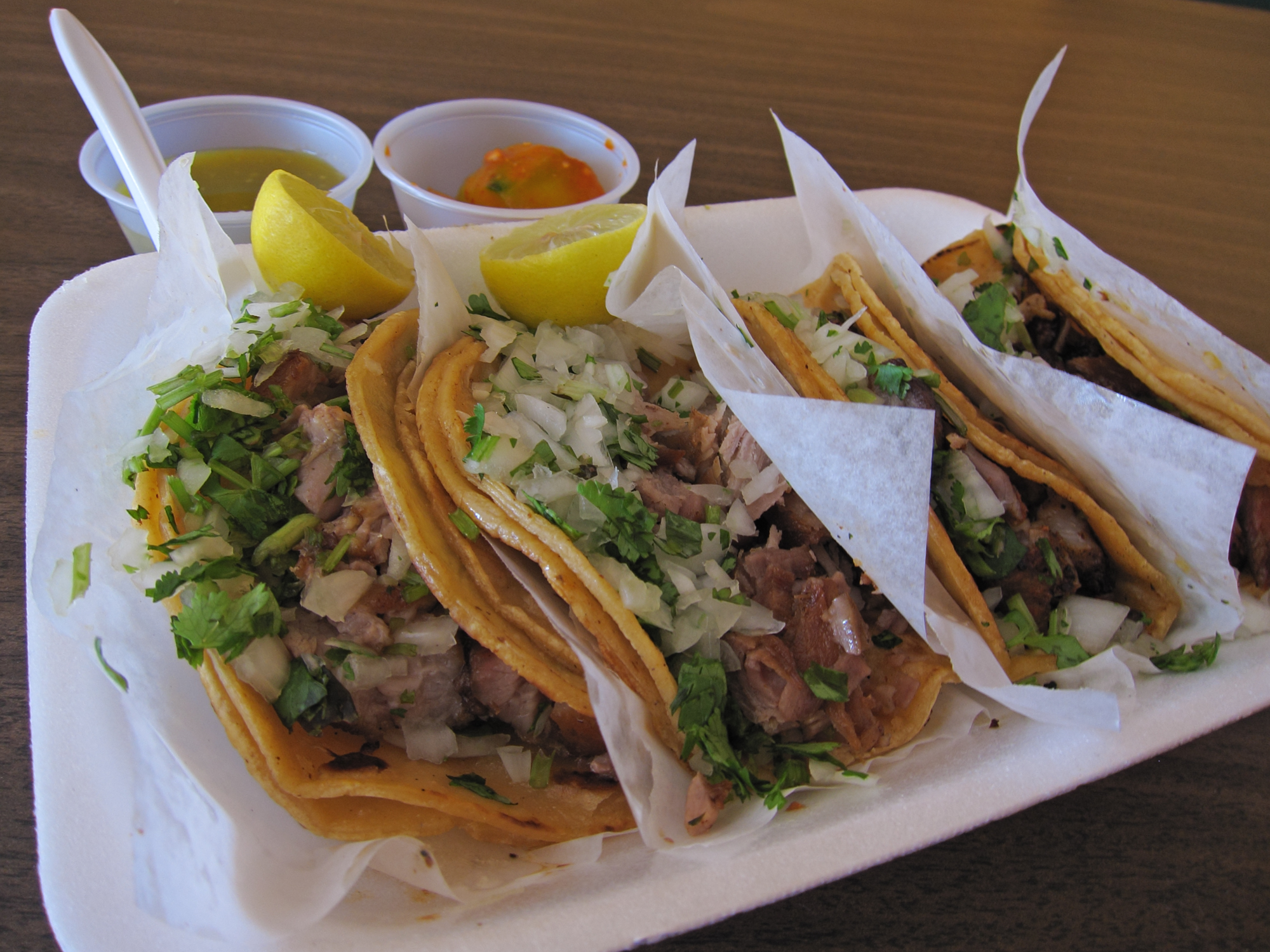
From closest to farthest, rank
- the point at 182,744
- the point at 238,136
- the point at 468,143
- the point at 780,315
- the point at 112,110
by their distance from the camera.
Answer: the point at 182,744, the point at 780,315, the point at 112,110, the point at 238,136, the point at 468,143

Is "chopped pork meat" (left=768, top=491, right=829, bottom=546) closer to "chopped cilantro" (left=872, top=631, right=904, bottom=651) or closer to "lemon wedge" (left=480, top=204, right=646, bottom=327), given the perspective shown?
"chopped cilantro" (left=872, top=631, right=904, bottom=651)

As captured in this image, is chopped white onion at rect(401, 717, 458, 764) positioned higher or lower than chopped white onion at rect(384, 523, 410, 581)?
lower

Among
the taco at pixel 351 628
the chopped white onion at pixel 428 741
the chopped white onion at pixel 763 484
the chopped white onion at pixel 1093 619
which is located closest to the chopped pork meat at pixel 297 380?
the taco at pixel 351 628

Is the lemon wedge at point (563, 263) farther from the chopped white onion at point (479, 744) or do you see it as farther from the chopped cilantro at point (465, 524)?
the chopped white onion at point (479, 744)

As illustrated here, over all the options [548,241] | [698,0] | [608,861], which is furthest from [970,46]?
[608,861]

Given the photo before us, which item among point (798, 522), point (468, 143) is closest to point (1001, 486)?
point (798, 522)

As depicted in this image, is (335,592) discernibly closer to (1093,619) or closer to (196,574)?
(196,574)

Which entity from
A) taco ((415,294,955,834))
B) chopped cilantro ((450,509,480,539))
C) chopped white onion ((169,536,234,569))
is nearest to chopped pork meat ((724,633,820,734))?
taco ((415,294,955,834))
